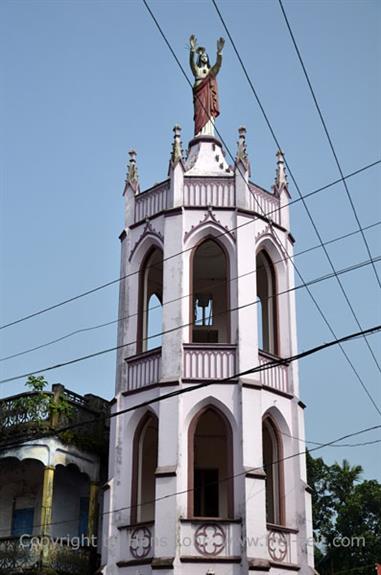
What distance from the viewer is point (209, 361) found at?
2362cm

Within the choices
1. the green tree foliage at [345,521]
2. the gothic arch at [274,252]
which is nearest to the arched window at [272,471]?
the gothic arch at [274,252]

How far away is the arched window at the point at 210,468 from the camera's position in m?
25.8

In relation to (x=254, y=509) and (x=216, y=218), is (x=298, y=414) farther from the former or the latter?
(x=216, y=218)

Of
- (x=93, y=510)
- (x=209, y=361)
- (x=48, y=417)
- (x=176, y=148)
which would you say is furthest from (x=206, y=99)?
(x=93, y=510)

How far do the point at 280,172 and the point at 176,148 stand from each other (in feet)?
11.7

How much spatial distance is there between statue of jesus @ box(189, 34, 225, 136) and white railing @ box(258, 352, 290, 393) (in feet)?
26.5

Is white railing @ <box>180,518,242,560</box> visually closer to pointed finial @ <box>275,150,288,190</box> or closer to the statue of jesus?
pointed finial @ <box>275,150,288,190</box>

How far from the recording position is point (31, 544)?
24.6 m

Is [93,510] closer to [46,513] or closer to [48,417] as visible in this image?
[46,513]

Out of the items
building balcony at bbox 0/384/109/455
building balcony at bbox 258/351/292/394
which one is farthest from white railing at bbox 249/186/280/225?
building balcony at bbox 0/384/109/455

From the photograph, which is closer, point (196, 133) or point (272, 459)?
point (272, 459)

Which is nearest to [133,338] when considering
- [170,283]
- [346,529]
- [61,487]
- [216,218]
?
[170,283]

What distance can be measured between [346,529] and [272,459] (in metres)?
16.3

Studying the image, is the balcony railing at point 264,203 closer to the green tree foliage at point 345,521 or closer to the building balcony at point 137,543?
the building balcony at point 137,543
